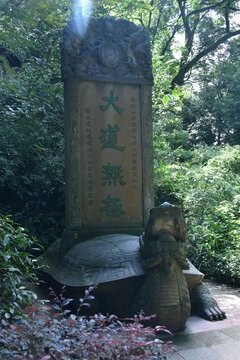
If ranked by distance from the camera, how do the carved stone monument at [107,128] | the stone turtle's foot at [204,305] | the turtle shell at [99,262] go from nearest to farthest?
the turtle shell at [99,262], the stone turtle's foot at [204,305], the carved stone monument at [107,128]

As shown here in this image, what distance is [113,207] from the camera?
4.00 metres

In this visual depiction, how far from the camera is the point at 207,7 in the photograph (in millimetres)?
11555

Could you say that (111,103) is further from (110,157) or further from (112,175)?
(112,175)

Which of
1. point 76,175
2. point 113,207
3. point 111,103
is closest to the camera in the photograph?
point 76,175

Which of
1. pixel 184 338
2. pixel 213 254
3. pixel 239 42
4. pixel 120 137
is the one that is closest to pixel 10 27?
pixel 120 137

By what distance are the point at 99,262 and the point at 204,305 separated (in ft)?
3.39

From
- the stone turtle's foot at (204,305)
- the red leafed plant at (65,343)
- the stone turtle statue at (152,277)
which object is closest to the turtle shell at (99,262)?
the stone turtle statue at (152,277)

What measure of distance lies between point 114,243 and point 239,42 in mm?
15780

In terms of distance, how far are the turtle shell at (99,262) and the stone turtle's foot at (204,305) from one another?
739 millimetres

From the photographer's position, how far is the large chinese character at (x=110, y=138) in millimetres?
4035

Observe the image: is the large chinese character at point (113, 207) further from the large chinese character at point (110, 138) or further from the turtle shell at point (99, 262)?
the large chinese character at point (110, 138)

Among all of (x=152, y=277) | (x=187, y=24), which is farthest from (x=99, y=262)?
(x=187, y=24)

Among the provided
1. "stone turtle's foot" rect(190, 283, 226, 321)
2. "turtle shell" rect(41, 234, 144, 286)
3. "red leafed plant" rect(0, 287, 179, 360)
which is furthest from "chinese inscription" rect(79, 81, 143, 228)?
"red leafed plant" rect(0, 287, 179, 360)

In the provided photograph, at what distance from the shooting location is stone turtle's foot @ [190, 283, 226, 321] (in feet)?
9.34
